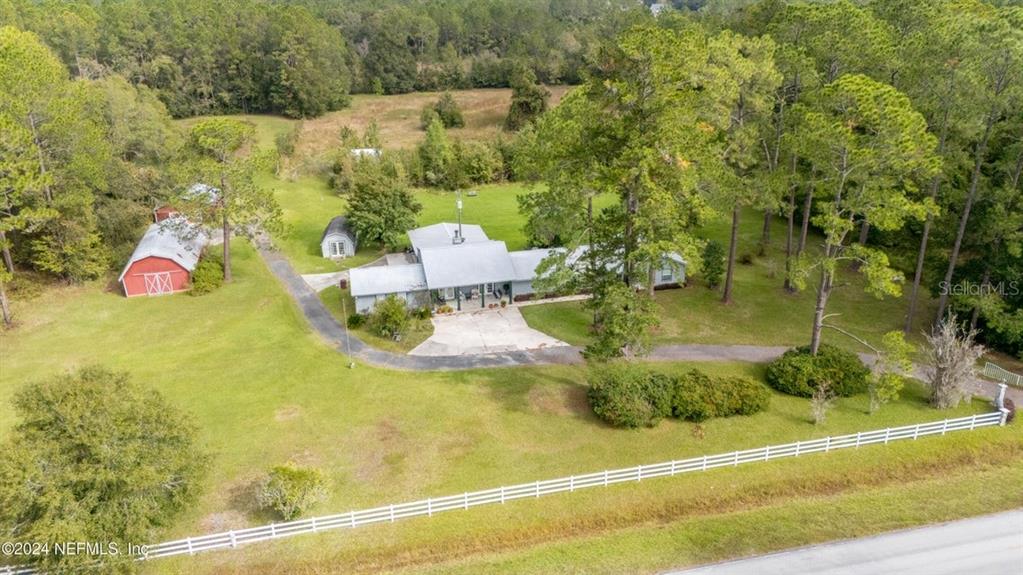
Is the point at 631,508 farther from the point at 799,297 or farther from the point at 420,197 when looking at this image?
the point at 420,197

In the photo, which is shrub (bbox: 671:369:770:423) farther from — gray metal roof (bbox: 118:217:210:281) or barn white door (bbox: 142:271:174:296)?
barn white door (bbox: 142:271:174:296)

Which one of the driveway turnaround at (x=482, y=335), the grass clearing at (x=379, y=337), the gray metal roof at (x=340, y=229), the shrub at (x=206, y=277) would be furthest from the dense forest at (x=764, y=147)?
the gray metal roof at (x=340, y=229)


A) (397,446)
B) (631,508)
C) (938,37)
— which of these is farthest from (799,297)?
(397,446)

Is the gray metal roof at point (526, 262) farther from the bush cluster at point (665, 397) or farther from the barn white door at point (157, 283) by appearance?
the barn white door at point (157, 283)

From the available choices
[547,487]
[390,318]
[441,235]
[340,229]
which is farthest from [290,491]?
[340,229]

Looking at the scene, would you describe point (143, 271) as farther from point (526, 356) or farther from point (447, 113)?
point (447, 113)

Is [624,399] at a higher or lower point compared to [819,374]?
higher

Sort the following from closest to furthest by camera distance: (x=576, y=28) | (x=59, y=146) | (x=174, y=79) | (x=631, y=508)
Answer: (x=631, y=508) → (x=59, y=146) → (x=174, y=79) → (x=576, y=28)

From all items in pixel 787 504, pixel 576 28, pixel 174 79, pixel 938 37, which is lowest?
pixel 787 504

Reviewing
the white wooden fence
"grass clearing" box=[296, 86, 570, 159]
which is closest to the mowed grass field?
the white wooden fence
